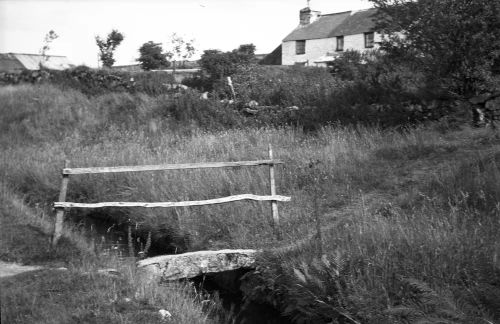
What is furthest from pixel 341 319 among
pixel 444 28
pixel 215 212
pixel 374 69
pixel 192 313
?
pixel 374 69

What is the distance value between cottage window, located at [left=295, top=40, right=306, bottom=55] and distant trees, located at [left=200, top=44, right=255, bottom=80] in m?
19.7

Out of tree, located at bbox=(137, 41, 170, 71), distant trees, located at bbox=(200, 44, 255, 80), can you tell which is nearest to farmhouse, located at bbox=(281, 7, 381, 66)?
tree, located at bbox=(137, 41, 170, 71)

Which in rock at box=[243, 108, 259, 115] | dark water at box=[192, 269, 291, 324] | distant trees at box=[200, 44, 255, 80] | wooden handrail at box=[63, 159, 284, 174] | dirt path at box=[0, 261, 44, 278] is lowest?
dark water at box=[192, 269, 291, 324]

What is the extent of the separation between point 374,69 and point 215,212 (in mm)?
8211

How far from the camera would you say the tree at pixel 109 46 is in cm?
3136

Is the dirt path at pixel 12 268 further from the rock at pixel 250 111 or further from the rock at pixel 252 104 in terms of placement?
the rock at pixel 252 104

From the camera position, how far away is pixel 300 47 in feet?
142

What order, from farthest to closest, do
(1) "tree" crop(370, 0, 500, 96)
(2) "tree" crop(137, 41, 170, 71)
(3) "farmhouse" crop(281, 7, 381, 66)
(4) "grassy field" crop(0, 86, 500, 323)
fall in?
1. (3) "farmhouse" crop(281, 7, 381, 66)
2. (2) "tree" crop(137, 41, 170, 71)
3. (1) "tree" crop(370, 0, 500, 96)
4. (4) "grassy field" crop(0, 86, 500, 323)

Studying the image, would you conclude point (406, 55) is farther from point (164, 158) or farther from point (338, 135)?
point (164, 158)

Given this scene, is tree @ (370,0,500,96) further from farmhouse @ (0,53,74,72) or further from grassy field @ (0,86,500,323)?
farmhouse @ (0,53,74,72)

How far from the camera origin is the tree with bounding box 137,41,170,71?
3097cm

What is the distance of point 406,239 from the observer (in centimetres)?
602

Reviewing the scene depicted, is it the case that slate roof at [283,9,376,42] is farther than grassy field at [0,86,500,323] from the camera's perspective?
Yes

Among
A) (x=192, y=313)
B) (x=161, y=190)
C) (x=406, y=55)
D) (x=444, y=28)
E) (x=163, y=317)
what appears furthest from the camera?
(x=406, y=55)
